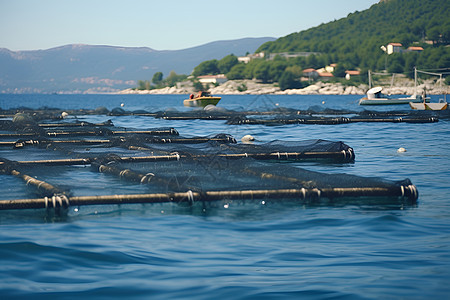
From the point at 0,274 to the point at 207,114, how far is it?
3322cm

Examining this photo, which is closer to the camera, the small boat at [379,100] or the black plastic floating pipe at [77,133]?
the black plastic floating pipe at [77,133]

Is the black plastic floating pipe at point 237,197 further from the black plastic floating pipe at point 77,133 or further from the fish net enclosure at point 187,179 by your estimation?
the black plastic floating pipe at point 77,133

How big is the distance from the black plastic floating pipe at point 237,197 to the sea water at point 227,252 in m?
0.17

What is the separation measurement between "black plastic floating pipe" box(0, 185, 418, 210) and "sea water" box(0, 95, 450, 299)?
0.17m

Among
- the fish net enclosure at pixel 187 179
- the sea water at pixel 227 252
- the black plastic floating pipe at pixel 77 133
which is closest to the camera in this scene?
the sea water at pixel 227 252

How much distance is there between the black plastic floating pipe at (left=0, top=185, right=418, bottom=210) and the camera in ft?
31.4

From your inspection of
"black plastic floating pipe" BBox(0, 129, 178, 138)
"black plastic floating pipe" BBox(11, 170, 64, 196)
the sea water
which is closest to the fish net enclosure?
"black plastic floating pipe" BBox(11, 170, 64, 196)

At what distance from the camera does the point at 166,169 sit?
41.7ft

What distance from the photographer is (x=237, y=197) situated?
10.2m

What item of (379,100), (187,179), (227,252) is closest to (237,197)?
(187,179)

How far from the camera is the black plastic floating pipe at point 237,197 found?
9.56 m

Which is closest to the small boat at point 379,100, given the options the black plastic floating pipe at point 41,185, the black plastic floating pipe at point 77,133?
the black plastic floating pipe at point 77,133

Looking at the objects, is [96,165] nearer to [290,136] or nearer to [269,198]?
[269,198]

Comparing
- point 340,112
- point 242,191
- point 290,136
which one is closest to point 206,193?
point 242,191
